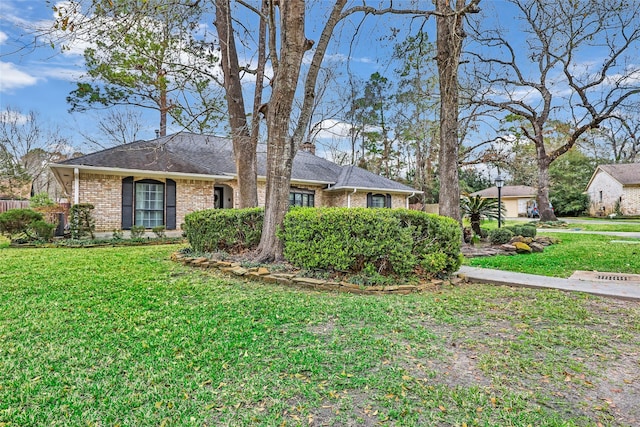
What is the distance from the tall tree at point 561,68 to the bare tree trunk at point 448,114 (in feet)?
13.8

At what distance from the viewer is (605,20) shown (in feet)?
43.1

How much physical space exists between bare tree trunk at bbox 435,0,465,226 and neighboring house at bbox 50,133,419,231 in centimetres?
625

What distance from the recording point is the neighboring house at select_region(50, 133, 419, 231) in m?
11.8

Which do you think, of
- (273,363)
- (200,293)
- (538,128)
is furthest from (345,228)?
(538,128)

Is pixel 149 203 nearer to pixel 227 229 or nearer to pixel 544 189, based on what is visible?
pixel 227 229

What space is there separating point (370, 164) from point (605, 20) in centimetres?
1711

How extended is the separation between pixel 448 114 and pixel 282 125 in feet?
16.6

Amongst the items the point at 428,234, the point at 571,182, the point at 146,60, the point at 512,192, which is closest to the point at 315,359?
the point at 428,234

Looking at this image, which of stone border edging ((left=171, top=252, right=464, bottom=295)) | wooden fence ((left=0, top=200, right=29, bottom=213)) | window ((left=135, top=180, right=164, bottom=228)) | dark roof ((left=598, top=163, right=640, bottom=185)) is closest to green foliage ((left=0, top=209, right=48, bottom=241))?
window ((left=135, top=180, right=164, bottom=228))

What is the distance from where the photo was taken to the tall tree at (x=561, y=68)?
13.6m

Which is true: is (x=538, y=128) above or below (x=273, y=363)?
above

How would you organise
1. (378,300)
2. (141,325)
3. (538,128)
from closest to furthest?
(141,325) → (378,300) → (538,128)

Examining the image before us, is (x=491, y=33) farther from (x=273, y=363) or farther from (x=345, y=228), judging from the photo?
(x=273, y=363)

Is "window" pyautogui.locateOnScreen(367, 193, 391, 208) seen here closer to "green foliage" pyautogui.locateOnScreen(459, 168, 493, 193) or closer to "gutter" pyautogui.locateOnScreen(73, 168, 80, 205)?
"gutter" pyautogui.locateOnScreen(73, 168, 80, 205)
